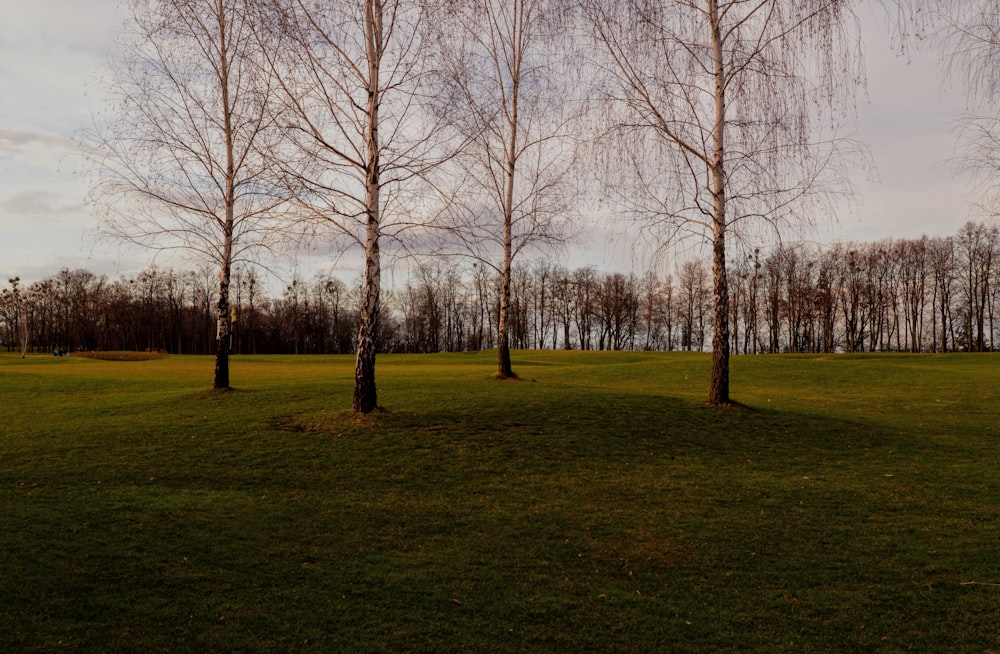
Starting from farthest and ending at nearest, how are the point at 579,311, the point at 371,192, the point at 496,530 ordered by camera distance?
the point at 579,311, the point at 371,192, the point at 496,530

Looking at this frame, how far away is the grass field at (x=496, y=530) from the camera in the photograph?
493 centimetres

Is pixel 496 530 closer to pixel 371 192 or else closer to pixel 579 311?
pixel 371 192

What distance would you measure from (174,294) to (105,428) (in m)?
87.7

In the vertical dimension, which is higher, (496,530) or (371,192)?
(371,192)

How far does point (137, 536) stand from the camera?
6.67 metres

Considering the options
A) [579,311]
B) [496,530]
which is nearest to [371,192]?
[496,530]

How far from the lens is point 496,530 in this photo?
7.23 m

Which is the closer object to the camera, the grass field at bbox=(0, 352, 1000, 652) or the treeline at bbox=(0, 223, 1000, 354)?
the grass field at bbox=(0, 352, 1000, 652)

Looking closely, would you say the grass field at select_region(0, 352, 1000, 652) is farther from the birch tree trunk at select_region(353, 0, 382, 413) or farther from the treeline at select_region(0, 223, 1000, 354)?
the treeline at select_region(0, 223, 1000, 354)

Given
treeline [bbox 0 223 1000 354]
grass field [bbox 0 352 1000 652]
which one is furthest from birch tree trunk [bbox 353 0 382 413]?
treeline [bbox 0 223 1000 354]

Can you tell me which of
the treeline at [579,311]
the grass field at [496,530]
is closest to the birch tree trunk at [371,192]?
the grass field at [496,530]

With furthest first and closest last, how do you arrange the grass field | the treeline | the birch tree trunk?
the treeline < the birch tree trunk < the grass field

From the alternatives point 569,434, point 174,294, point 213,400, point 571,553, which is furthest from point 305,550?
point 174,294

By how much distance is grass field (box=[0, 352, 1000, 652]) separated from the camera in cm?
493
